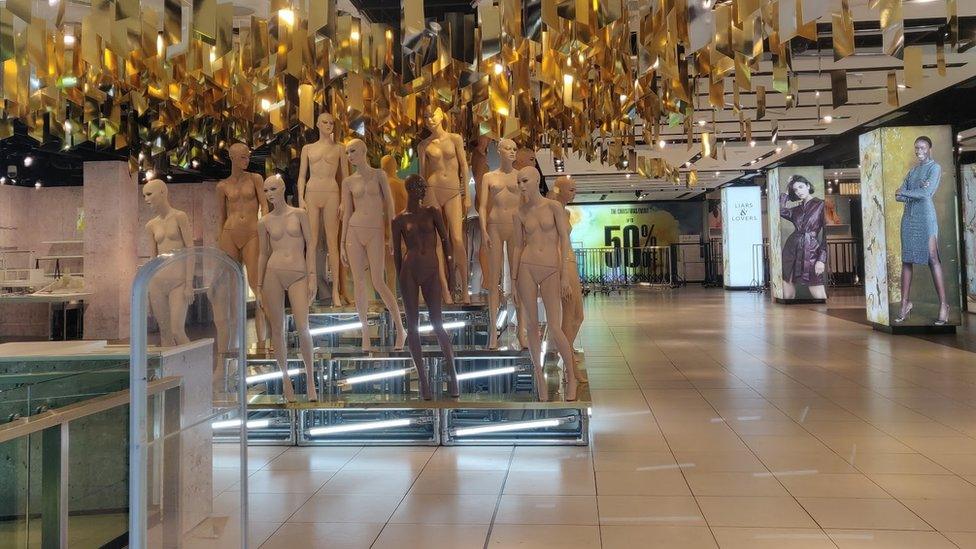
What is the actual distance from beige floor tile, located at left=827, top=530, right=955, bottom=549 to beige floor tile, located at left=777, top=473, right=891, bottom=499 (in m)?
0.53

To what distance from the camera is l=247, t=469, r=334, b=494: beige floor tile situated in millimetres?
4295

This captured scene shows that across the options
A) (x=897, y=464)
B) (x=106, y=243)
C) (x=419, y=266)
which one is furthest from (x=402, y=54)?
(x=106, y=243)

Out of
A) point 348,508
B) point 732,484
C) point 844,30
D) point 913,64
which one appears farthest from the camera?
point 732,484

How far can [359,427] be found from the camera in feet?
17.7

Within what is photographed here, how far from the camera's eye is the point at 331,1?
303 centimetres

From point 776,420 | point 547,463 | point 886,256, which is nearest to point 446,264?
point 547,463

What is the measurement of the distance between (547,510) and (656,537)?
60 cm

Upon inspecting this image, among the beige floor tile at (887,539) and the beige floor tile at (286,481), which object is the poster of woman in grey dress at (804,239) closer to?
the beige floor tile at (887,539)

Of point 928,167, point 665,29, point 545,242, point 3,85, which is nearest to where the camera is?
point 665,29

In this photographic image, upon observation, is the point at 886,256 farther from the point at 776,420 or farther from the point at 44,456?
the point at 44,456

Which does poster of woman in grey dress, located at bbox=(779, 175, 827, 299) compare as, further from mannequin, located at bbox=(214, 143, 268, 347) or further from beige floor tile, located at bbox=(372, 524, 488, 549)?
beige floor tile, located at bbox=(372, 524, 488, 549)

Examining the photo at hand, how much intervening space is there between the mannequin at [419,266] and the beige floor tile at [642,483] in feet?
4.61

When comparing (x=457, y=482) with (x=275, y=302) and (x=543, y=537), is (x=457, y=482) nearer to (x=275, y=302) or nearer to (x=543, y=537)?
(x=543, y=537)

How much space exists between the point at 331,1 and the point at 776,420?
4.42 meters
